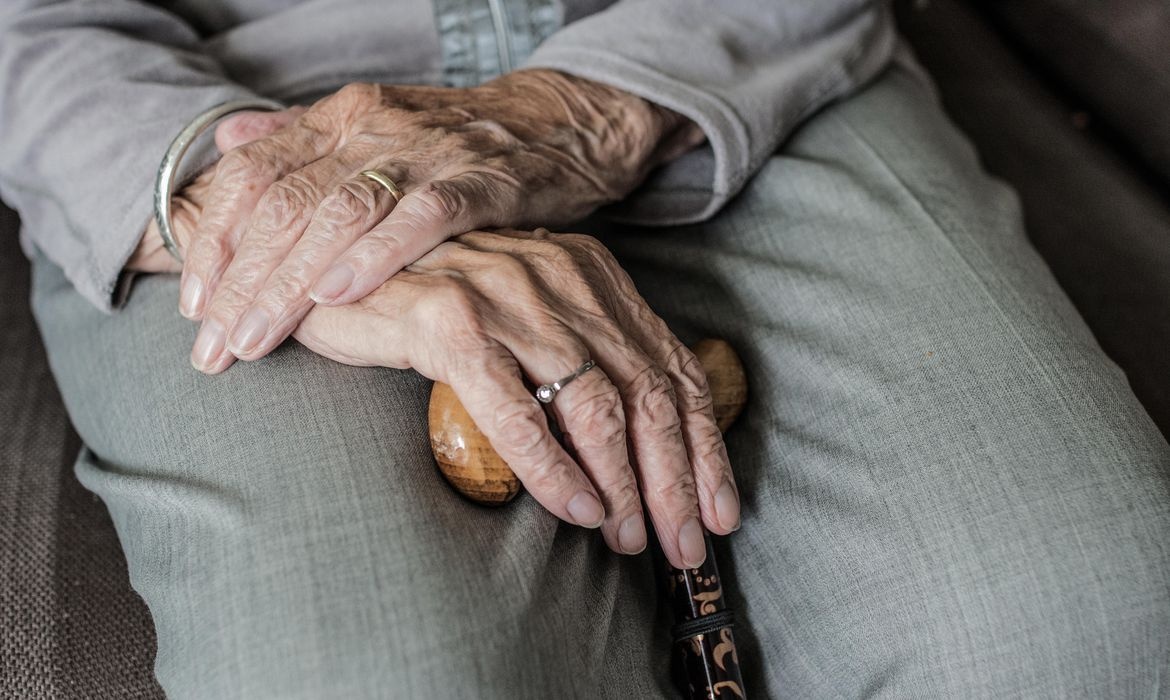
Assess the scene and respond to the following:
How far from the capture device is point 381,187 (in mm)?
681

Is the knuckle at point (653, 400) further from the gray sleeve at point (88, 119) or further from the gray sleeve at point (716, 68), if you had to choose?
the gray sleeve at point (88, 119)

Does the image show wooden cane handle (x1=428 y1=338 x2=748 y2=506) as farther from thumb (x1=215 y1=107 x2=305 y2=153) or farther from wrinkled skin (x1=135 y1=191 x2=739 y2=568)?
thumb (x1=215 y1=107 x2=305 y2=153)

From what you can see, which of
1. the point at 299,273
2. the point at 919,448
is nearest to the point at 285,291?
the point at 299,273

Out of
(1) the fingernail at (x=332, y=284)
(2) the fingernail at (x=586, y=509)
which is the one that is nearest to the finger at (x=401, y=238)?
(1) the fingernail at (x=332, y=284)

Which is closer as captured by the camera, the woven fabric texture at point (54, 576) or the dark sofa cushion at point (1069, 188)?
the woven fabric texture at point (54, 576)

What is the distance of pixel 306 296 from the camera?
64 centimetres

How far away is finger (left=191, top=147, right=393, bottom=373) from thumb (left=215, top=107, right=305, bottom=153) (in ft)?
0.36

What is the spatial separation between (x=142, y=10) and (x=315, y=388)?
494 millimetres

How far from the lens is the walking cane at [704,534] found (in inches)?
24.2

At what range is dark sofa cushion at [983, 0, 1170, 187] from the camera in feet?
3.50

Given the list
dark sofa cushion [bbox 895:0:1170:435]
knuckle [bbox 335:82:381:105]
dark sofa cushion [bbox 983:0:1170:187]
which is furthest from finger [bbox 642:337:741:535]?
dark sofa cushion [bbox 983:0:1170:187]

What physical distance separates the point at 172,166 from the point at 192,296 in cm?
14

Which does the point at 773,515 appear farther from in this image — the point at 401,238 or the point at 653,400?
the point at 401,238

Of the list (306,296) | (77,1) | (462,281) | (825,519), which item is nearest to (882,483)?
(825,519)
